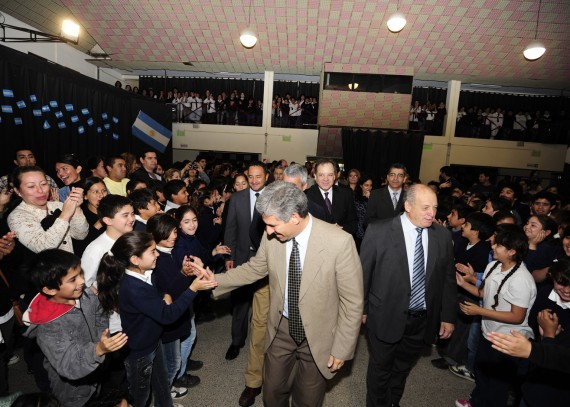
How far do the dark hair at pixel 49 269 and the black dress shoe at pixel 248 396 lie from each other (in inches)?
70.0

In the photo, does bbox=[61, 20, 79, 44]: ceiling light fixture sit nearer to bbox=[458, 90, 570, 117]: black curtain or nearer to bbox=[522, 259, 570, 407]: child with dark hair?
bbox=[522, 259, 570, 407]: child with dark hair

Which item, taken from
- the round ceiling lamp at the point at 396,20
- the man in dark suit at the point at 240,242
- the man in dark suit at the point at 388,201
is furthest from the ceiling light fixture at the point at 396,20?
the man in dark suit at the point at 240,242

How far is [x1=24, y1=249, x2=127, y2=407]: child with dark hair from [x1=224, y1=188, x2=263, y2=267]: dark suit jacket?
5.18 ft

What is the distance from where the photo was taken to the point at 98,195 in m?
3.16

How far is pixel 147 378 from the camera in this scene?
224cm

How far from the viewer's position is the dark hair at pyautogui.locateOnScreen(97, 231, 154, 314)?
2.04m

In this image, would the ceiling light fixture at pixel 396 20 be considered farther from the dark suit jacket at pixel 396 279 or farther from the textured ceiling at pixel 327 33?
the dark suit jacket at pixel 396 279

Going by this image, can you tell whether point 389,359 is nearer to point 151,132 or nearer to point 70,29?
point 70,29

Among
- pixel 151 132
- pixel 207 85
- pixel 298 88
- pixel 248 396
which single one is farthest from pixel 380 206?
pixel 207 85

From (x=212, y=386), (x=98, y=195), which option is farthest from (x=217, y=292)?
(x=98, y=195)

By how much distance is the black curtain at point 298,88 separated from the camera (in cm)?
1506

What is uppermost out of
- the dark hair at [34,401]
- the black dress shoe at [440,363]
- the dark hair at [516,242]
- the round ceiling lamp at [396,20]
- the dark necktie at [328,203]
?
the round ceiling lamp at [396,20]

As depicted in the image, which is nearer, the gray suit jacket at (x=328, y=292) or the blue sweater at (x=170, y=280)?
the gray suit jacket at (x=328, y=292)

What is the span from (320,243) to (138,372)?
4.85ft
